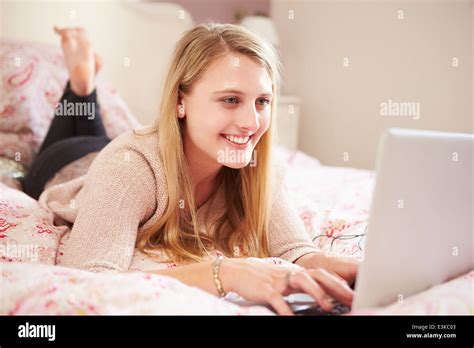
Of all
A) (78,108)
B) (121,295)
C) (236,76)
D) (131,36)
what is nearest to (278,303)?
(121,295)

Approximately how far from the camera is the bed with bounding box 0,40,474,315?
71 cm

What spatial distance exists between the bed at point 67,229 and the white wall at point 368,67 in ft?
1.84

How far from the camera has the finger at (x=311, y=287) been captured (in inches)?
30.2

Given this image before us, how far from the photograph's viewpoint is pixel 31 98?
2.13 m

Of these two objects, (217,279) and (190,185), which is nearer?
(217,279)

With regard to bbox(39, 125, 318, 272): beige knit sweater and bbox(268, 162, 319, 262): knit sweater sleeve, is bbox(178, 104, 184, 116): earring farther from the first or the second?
bbox(268, 162, 319, 262): knit sweater sleeve

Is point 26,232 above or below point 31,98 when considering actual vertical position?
below

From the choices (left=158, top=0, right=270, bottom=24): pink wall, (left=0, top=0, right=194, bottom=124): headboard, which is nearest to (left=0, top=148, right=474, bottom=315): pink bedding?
(left=0, top=0, right=194, bottom=124): headboard

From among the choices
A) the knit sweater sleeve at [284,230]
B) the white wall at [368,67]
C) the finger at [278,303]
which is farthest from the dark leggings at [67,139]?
the white wall at [368,67]

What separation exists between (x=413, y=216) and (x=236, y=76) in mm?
538

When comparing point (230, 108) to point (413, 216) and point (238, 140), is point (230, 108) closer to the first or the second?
point (238, 140)

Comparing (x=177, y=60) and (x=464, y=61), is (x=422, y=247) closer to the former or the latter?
(x=177, y=60)

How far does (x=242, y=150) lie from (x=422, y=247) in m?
0.49

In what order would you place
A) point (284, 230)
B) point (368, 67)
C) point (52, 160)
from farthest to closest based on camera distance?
point (368, 67)
point (52, 160)
point (284, 230)
